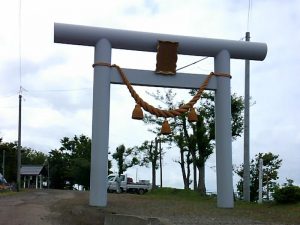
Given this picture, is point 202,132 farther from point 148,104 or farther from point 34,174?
point 34,174

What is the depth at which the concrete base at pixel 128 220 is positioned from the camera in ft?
35.9

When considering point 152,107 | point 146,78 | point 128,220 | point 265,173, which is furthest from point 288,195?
point 265,173

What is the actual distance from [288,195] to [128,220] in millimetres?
9170

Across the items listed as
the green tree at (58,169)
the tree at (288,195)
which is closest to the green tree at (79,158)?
the green tree at (58,169)

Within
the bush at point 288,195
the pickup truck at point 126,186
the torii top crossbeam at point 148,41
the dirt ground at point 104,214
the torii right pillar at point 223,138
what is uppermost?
the torii top crossbeam at point 148,41

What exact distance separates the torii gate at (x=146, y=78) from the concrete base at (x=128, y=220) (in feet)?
10.5

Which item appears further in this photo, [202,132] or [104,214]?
[202,132]

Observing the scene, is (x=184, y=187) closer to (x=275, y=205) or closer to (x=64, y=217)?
(x=275, y=205)

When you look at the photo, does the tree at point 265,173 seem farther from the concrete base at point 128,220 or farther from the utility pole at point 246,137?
the concrete base at point 128,220

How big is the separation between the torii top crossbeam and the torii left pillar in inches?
14.4

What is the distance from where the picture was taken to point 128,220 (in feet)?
38.9

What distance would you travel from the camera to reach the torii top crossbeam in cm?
1627

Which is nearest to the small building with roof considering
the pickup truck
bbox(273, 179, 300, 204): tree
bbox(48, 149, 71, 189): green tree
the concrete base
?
bbox(48, 149, 71, 189): green tree

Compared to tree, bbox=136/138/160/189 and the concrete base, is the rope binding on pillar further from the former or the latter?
tree, bbox=136/138/160/189
